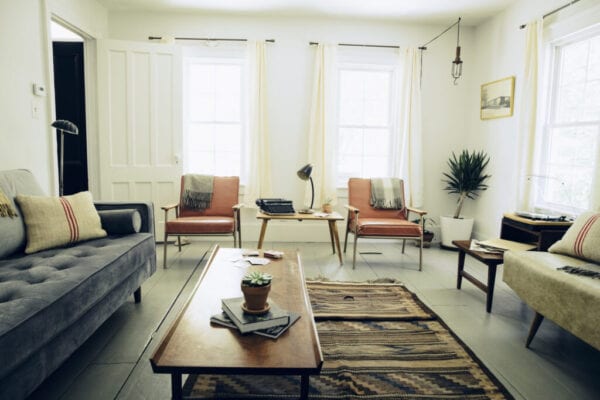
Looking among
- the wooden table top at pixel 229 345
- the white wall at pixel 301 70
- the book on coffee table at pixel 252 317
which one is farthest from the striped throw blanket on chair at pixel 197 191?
the book on coffee table at pixel 252 317

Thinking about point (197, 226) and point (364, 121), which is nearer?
point (197, 226)

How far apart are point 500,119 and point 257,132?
273 cm

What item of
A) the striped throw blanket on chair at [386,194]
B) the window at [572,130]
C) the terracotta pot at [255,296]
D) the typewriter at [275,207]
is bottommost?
the terracotta pot at [255,296]

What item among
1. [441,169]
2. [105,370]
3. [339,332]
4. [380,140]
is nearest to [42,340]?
[105,370]

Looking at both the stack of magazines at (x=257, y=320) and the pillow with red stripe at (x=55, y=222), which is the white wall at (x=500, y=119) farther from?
the pillow with red stripe at (x=55, y=222)

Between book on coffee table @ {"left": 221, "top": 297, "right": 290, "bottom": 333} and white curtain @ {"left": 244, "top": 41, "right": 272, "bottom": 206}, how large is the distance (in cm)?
313

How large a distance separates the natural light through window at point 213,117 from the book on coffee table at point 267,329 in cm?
342

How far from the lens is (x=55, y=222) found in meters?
2.38

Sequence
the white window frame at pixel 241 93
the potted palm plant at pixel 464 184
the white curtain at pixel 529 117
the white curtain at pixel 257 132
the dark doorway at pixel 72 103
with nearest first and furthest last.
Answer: the white curtain at pixel 529 117, the dark doorway at pixel 72 103, the potted palm plant at pixel 464 184, the white curtain at pixel 257 132, the white window frame at pixel 241 93

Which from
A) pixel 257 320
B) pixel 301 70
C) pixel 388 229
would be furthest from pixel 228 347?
pixel 301 70

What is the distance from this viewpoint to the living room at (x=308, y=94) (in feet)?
12.2

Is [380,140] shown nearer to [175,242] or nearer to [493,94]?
[493,94]

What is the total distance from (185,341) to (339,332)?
45.9 inches

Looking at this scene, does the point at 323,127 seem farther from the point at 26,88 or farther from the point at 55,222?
the point at 55,222
